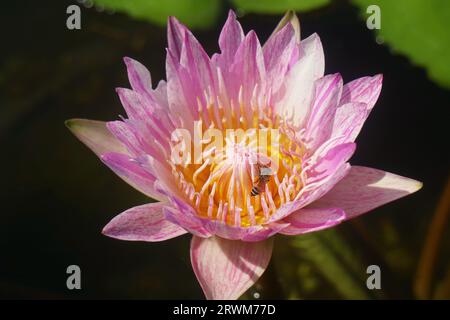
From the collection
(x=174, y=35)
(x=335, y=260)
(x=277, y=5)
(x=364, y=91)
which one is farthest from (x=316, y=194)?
(x=277, y=5)

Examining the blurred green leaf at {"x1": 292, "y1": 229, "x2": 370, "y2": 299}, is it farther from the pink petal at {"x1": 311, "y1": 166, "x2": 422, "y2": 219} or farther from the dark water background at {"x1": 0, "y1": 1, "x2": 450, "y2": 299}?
the pink petal at {"x1": 311, "y1": 166, "x2": 422, "y2": 219}

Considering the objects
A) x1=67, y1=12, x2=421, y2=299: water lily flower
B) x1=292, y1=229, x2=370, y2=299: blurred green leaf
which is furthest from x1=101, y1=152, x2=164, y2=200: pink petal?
x1=292, y1=229, x2=370, y2=299: blurred green leaf

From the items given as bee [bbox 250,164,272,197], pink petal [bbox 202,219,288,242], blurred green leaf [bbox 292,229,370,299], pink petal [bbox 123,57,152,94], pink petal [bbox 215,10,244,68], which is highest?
pink petal [bbox 215,10,244,68]

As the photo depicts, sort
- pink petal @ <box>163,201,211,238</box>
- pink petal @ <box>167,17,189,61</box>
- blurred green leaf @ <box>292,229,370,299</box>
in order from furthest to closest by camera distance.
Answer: blurred green leaf @ <box>292,229,370,299</box>
pink petal @ <box>167,17,189,61</box>
pink petal @ <box>163,201,211,238</box>

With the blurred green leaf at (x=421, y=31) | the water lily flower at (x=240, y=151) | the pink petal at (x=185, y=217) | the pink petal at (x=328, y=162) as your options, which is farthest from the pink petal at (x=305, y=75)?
the blurred green leaf at (x=421, y=31)
